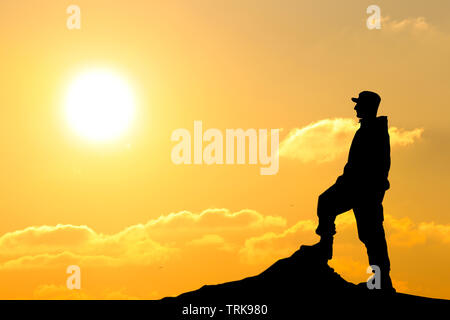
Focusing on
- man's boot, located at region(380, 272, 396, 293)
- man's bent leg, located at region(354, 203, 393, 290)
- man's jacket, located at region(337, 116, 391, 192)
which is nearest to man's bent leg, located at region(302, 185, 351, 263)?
man's jacket, located at region(337, 116, 391, 192)

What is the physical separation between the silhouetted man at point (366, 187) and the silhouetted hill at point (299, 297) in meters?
0.57

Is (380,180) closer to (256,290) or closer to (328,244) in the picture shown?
(328,244)

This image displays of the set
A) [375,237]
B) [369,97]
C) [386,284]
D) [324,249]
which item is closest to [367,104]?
[369,97]

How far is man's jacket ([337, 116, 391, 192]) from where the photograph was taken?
19328 millimetres

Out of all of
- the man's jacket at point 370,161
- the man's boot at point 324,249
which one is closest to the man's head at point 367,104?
the man's jacket at point 370,161

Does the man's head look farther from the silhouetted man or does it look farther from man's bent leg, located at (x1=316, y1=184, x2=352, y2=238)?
man's bent leg, located at (x1=316, y1=184, x2=352, y2=238)

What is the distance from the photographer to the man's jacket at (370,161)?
63.4 feet

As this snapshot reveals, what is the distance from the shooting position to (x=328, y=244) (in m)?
19.5

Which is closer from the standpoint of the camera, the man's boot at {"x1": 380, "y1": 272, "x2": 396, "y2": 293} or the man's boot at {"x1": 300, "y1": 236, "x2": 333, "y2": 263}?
the man's boot at {"x1": 380, "y1": 272, "x2": 396, "y2": 293}

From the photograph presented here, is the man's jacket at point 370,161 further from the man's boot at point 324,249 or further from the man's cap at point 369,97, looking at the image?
the man's boot at point 324,249

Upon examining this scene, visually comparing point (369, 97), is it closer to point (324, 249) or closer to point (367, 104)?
point (367, 104)

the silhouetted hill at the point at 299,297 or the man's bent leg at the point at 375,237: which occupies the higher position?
the man's bent leg at the point at 375,237
